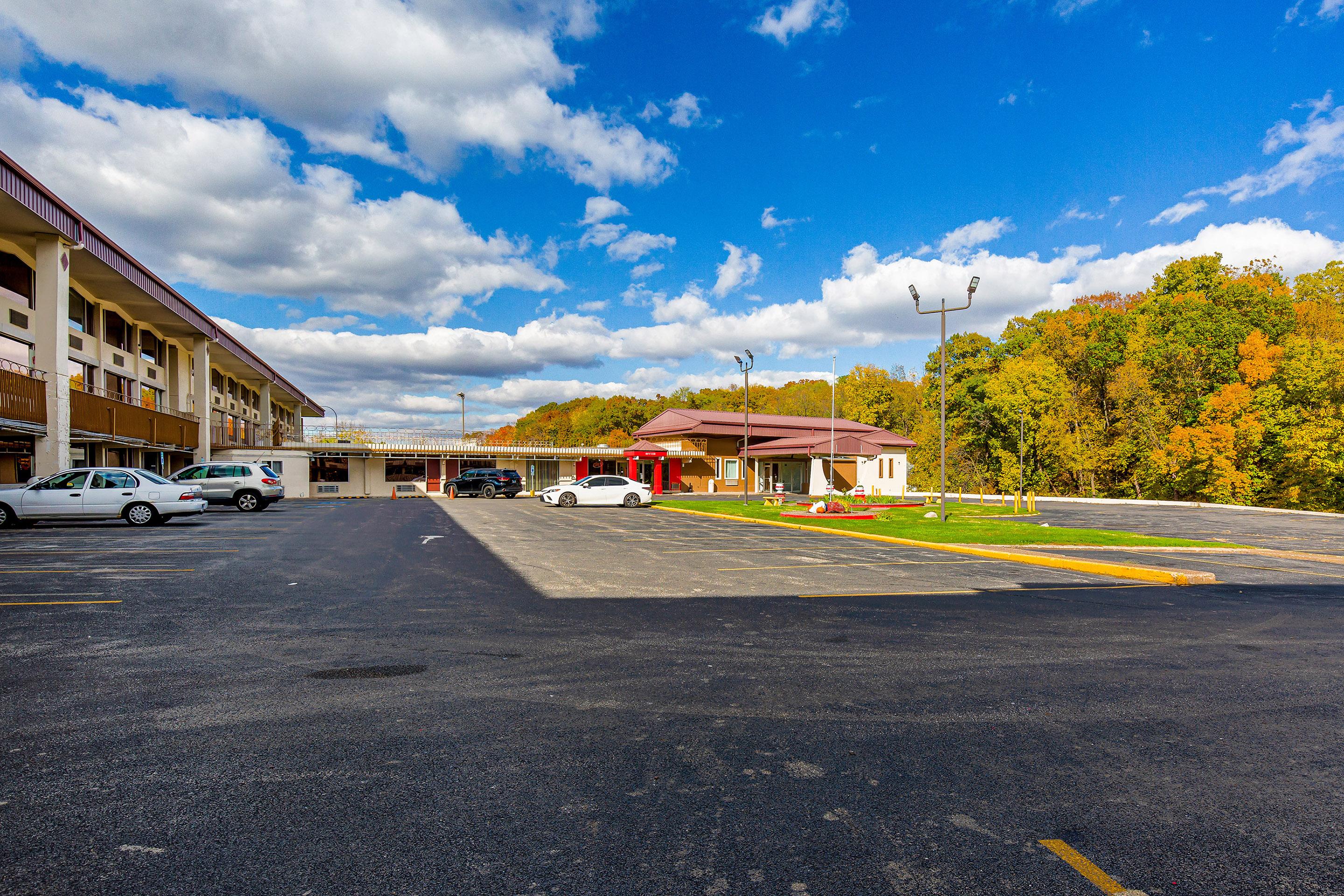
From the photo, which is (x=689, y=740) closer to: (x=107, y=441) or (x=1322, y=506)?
(x=107, y=441)

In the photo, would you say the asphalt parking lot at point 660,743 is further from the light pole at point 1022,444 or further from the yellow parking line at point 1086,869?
the light pole at point 1022,444

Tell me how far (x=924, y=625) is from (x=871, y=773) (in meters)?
4.13

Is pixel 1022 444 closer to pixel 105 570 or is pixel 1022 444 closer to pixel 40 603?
pixel 105 570

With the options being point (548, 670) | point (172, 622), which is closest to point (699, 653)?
point (548, 670)

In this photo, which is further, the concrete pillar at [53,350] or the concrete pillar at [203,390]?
the concrete pillar at [203,390]

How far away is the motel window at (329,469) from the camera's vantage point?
153 ft

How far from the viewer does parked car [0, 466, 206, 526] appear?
17.5 meters

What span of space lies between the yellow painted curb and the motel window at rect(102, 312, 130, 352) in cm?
3045

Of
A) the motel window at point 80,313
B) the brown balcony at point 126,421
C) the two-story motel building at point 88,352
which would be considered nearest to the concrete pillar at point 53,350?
the two-story motel building at point 88,352

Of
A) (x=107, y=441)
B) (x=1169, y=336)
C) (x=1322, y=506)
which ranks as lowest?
(x=1322, y=506)

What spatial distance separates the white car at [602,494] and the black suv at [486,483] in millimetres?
10323

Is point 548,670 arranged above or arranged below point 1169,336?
below

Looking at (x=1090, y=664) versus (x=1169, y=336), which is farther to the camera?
(x=1169, y=336)

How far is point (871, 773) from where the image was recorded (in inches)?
151
